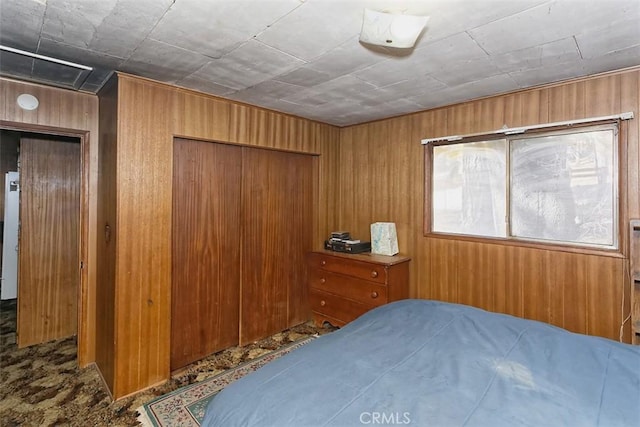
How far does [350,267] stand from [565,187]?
6.43 ft

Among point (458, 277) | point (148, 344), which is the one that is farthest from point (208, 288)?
point (458, 277)

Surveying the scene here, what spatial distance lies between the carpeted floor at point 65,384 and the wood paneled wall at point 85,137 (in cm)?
28

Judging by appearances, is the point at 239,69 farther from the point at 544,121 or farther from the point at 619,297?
the point at 619,297

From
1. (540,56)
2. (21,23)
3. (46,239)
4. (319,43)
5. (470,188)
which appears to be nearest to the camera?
(21,23)

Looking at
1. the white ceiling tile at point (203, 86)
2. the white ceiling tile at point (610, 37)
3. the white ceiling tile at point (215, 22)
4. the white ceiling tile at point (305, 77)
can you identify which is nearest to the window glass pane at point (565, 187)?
the white ceiling tile at point (610, 37)

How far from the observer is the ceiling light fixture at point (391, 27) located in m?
1.50

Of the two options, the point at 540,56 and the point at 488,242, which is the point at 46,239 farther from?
the point at 540,56

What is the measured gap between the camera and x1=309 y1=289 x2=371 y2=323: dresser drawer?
10.6 ft

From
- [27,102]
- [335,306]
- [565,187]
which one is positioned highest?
[27,102]

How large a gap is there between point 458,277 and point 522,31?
2.05 m

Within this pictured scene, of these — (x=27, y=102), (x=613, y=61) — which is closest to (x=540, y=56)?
(x=613, y=61)

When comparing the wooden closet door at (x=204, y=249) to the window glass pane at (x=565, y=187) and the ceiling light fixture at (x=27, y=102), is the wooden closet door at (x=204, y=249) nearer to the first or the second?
the ceiling light fixture at (x=27, y=102)

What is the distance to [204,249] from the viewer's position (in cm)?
290

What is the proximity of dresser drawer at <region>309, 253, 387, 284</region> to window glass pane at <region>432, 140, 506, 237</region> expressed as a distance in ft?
2.54
